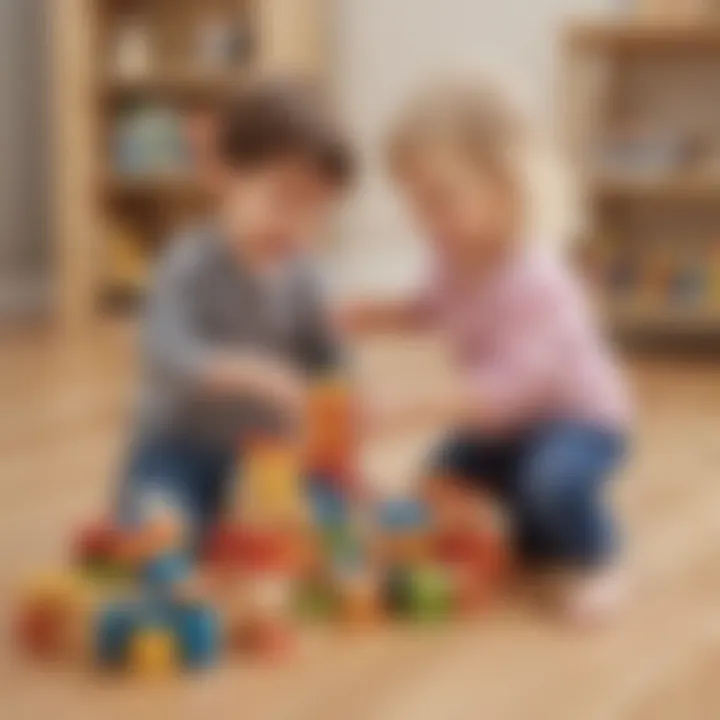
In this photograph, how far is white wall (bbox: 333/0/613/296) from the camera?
10.5 feet

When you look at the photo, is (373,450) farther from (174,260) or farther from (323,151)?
(323,151)

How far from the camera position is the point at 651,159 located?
2883mm

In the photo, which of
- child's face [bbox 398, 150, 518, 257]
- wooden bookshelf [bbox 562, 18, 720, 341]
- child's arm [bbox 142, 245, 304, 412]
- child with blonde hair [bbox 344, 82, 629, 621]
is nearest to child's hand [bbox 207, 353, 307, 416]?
child's arm [bbox 142, 245, 304, 412]

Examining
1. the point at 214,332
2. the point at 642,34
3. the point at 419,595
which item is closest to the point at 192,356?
the point at 214,332

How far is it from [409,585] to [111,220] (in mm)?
2034

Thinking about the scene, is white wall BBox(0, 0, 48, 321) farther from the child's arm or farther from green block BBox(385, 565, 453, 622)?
green block BBox(385, 565, 453, 622)

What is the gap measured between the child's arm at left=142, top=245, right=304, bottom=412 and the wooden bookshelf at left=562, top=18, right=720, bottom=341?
1.49m

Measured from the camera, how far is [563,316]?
1.51 metres

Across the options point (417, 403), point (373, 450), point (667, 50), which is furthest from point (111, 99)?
point (417, 403)

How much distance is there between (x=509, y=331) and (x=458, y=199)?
15cm

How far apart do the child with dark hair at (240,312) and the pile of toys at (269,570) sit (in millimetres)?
40

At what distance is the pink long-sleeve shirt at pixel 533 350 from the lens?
59.1 inches

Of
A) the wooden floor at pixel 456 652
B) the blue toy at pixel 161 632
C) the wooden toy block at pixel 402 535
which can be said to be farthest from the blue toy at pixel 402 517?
the blue toy at pixel 161 632

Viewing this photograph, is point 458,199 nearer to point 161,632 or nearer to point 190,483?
point 190,483
